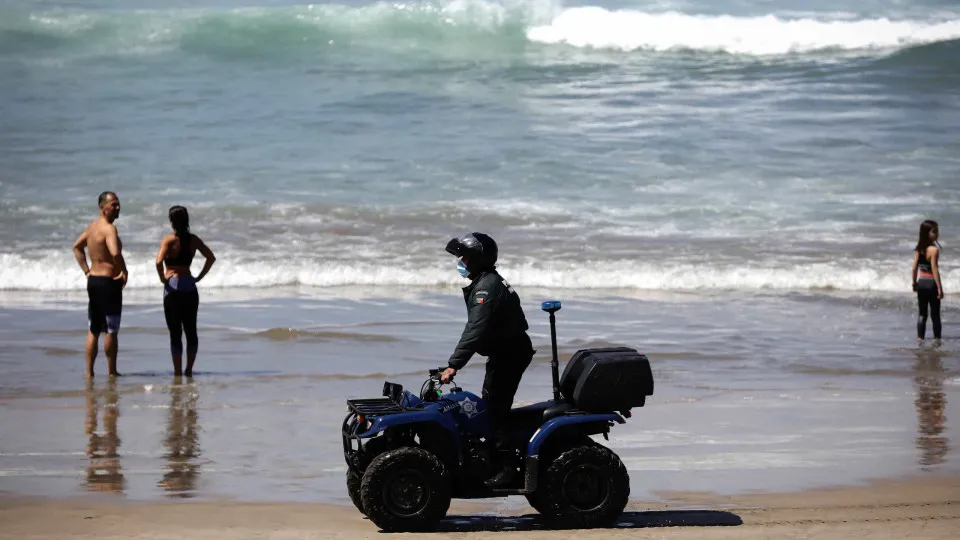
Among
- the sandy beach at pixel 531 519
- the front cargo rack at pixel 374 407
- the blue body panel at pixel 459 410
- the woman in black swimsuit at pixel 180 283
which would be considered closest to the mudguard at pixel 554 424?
the blue body panel at pixel 459 410

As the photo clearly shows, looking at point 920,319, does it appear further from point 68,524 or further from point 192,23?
point 192,23

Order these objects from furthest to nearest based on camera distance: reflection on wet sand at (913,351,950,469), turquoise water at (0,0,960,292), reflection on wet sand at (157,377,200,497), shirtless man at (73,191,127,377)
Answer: turquoise water at (0,0,960,292) < shirtless man at (73,191,127,377) < reflection on wet sand at (913,351,950,469) < reflection on wet sand at (157,377,200,497)

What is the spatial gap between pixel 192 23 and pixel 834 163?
16616mm

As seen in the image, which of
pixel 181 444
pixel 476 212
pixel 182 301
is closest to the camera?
pixel 181 444

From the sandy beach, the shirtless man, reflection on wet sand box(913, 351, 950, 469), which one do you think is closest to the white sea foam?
reflection on wet sand box(913, 351, 950, 469)

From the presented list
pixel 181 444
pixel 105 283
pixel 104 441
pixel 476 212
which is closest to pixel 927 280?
pixel 105 283

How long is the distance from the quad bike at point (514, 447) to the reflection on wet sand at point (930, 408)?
90.7 inches

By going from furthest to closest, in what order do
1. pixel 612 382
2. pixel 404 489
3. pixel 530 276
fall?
pixel 530 276, pixel 612 382, pixel 404 489

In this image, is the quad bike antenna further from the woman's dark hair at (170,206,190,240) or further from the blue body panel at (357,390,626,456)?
the woman's dark hair at (170,206,190,240)

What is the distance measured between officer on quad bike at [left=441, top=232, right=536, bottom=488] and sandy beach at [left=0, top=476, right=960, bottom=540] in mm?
436

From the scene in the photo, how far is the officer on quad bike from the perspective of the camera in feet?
20.1

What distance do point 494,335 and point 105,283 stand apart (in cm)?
534

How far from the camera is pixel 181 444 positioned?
26.7ft

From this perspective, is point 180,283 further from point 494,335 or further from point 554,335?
point 554,335
